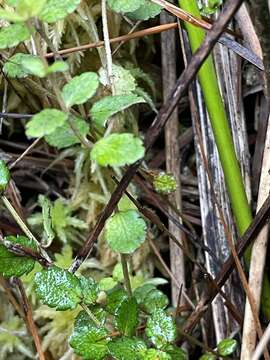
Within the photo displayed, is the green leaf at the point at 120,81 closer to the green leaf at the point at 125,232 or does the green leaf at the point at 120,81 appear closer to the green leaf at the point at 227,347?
the green leaf at the point at 125,232

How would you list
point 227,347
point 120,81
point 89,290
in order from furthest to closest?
point 120,81 < point 227,347 < point 89,290

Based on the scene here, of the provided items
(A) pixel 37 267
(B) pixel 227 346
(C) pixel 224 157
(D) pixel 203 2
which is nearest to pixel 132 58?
(D) pixel 203 2

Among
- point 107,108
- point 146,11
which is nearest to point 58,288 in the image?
point 107,108

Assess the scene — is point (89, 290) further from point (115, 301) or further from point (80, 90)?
point (80, 90)

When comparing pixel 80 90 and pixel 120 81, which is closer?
pixel 80 90

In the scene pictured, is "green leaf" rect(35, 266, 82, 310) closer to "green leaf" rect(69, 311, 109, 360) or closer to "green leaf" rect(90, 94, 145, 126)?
"green leaf" rect(69, 311, 109, 360)

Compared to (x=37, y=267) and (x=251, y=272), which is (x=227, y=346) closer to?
(x=251, y=272)

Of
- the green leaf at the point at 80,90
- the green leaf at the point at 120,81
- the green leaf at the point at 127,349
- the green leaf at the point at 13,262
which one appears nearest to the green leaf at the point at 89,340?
the green leaf at the point at 127,349
